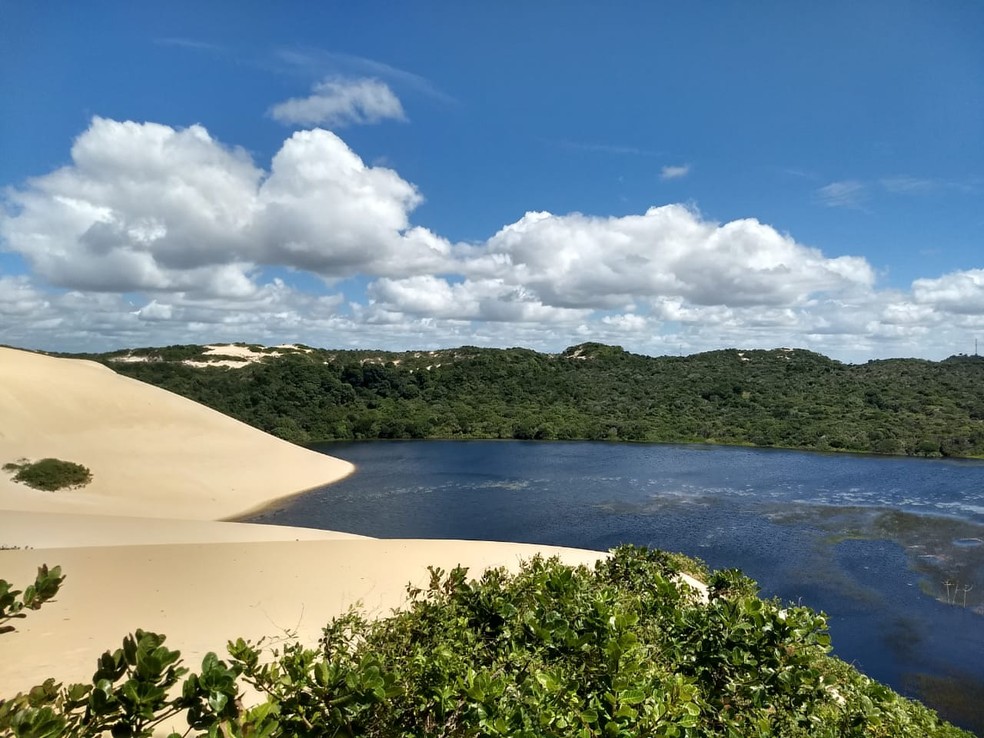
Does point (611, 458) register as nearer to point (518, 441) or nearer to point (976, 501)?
point (518, 441)

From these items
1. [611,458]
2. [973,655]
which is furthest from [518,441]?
[973,655]

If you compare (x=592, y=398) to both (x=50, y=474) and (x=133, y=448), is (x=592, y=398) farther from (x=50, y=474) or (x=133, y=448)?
(x=50, y=474)

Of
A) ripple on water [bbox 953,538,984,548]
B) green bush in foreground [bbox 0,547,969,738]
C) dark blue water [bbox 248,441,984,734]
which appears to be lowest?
dark blue water [bbox 248,441,984,734]

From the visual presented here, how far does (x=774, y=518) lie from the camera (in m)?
27.6

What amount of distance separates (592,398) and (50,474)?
5152 centimetres

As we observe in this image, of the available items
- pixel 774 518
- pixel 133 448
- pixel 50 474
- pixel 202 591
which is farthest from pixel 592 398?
pixel 202 591

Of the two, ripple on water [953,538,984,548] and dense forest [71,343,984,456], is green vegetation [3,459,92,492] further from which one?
ripple on water [953,538,984,548]

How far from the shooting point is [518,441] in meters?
58.4

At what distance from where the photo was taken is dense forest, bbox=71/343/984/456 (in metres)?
55.0

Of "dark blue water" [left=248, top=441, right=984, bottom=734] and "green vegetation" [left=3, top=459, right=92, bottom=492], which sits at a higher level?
"green vegetation" [left=3, top=459, right=92, bottom=492]

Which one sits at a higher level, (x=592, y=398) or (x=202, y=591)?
(x=592, y=398)

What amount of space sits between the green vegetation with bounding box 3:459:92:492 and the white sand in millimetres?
523

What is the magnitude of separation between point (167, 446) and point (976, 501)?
41.3 m

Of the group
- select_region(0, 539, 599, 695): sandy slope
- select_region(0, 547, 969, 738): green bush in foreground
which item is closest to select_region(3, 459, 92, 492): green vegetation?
select_region(0, 539, 599, 695): sandy slope
